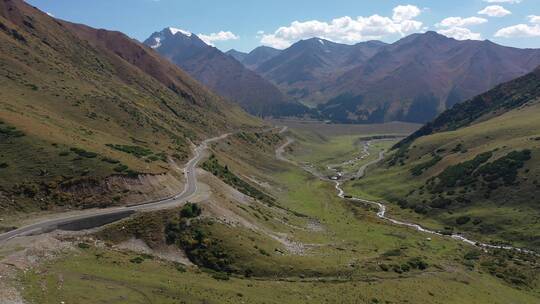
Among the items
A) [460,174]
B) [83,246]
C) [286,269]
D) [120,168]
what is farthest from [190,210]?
[460,174]

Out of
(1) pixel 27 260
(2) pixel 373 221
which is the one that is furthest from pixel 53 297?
(2) pixel 373 221

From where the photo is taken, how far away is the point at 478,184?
142m

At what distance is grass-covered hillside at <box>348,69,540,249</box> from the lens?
120 meters

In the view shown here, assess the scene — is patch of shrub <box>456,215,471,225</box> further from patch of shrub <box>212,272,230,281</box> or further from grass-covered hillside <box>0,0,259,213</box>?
patch of shrub <box>212,272,230,281</box>

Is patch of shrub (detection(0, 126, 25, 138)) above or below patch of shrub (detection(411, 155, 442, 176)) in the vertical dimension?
above

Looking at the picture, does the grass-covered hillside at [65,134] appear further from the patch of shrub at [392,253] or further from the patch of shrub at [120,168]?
the patch of shrub at [392,253]

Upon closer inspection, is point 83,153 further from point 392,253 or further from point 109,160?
point 392,253

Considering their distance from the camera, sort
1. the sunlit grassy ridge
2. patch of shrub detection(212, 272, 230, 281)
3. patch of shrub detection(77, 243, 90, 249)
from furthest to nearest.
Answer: patch of shrub detection(212, 272, 230, 281), patch of shrub detection(77, 243, 90, 249), the sunlit grassy ridge

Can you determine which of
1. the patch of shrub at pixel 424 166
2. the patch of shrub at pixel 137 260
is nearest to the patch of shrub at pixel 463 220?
the patch of shrub at pixel 424 166

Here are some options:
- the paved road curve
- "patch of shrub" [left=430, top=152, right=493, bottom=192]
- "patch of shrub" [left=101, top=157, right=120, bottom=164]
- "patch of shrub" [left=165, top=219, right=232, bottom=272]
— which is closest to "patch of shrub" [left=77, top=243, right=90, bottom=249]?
the paved road curve

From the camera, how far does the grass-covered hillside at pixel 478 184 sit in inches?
4732

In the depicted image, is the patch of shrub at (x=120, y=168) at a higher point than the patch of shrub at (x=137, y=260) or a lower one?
higher

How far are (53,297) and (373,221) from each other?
100 m

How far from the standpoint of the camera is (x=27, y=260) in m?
52.2
